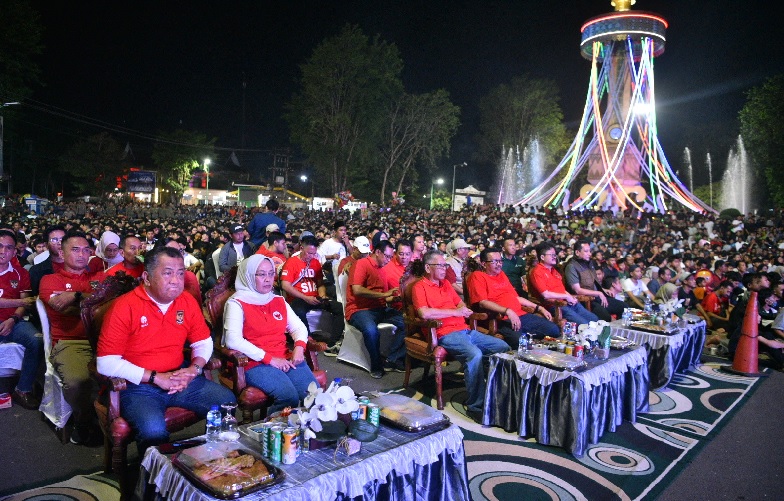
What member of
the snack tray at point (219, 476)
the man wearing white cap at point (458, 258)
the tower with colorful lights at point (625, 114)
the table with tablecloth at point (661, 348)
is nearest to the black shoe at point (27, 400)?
the snack tray at point (219, 476)

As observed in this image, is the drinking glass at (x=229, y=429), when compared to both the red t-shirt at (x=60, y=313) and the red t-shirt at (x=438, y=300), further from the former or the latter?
the red t-shirt at (x=438, y=300)

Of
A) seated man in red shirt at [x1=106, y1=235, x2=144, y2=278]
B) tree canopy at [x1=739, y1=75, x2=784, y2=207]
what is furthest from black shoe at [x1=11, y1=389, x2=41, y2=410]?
tree canopy at [x1=739, y1=75, x2=784, y2=207]

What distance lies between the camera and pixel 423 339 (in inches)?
199

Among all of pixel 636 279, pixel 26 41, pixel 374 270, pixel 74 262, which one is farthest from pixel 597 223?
pixel 26 41

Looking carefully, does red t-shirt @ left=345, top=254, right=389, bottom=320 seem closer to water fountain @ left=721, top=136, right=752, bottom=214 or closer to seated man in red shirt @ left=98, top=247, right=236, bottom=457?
seated man in red shirt @ left=98, top=247, right=236, bottom=457

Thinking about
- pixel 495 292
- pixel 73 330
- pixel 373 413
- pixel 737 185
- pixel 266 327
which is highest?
pixel 737 185

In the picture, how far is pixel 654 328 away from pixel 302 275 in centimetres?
427

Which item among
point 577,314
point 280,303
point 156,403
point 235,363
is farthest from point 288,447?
point 577,314

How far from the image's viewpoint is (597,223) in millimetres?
22203

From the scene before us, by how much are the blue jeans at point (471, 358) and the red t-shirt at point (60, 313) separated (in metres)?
3.04

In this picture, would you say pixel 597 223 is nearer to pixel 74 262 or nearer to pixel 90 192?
pixel 74 262

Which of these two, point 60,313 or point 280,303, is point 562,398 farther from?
point 60,313

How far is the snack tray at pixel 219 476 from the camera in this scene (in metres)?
2.00

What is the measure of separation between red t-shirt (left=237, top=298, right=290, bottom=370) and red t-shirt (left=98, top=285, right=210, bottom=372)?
0.36 m
